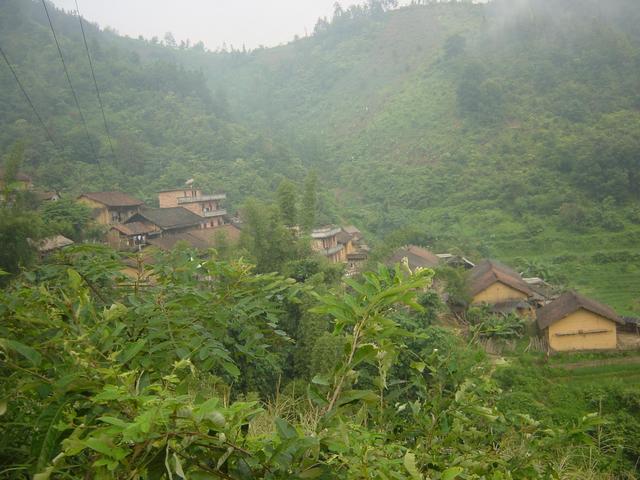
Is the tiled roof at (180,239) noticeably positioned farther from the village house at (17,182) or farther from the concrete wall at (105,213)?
the village house at (17,182)

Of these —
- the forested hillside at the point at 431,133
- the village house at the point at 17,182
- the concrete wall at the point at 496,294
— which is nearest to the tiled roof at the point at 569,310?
the concrete wall at the point at 496,294

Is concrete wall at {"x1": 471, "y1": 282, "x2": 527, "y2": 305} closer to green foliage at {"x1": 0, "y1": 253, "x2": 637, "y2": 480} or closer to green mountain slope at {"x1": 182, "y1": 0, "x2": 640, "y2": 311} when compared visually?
green mountain slope at {"x1": 182, "y1": 0, "x2": 640, "y2": 311}

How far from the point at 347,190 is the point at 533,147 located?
542 inches

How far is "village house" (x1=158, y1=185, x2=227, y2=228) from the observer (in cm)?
2217

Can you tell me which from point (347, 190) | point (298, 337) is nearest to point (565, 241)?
point (347, 190)

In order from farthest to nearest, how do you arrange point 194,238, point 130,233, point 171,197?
point 171,197
point 194,238
point 130,233

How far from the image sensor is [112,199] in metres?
19.9

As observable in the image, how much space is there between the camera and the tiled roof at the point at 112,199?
765 inches

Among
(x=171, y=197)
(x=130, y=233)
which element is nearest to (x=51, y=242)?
(x=130, y=233)

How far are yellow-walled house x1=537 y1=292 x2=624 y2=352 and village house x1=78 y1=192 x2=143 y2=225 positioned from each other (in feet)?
54.1

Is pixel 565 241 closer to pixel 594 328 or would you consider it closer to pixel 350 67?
pixel 594 328

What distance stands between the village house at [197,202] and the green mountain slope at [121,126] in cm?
204

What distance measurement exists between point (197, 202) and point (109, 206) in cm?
432

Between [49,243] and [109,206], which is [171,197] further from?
[49,243]
